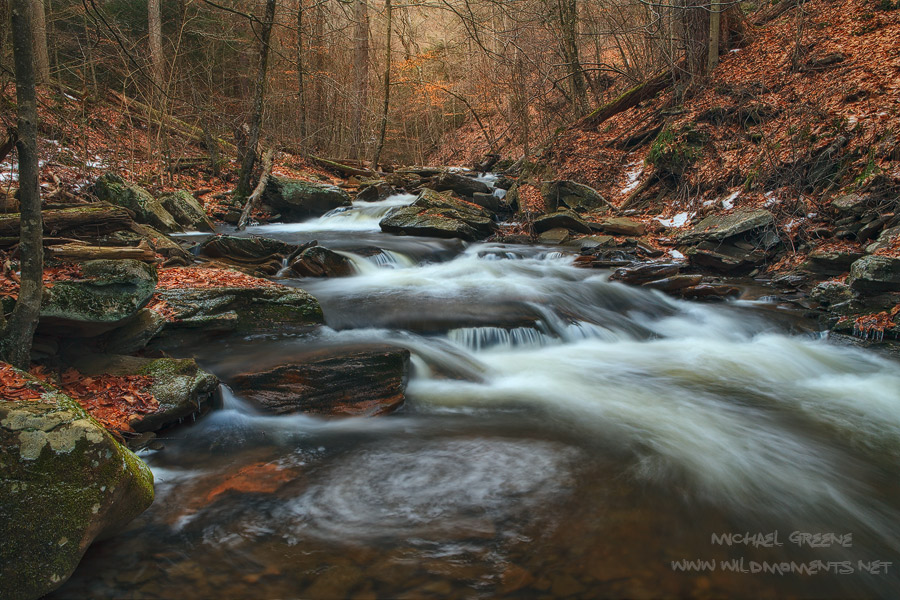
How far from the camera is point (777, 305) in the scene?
7.73m

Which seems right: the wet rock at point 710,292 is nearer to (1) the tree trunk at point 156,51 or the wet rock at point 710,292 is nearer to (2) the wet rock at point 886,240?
(2) the wet rock at point 886,240

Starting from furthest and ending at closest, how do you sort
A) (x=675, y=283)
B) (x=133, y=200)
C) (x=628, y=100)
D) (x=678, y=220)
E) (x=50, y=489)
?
1. (x=628, y=100)
2. (x=678, y=220)
3. (x=133, y=200)
4. (x=675, y=283)
5. (x=50, y=489)

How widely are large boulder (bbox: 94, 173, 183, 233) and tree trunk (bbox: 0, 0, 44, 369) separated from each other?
711cm

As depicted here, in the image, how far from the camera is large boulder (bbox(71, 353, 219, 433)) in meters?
3.84

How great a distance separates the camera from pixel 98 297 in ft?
13.7

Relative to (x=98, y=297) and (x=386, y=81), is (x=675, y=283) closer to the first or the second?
(x=98, y=297)

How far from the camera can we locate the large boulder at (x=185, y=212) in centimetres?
1101

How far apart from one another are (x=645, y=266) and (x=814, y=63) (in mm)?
7239

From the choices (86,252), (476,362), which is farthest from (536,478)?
(86,252)

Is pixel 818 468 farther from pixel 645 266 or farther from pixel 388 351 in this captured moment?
pixel 645 266

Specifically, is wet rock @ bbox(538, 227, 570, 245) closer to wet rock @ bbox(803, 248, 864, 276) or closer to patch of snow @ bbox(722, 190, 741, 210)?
patch of snow @ bbox(722, 190, 741, 210)

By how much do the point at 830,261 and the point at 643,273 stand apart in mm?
2681

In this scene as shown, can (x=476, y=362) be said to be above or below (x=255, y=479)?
above

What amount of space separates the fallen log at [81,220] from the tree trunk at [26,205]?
2483mm
